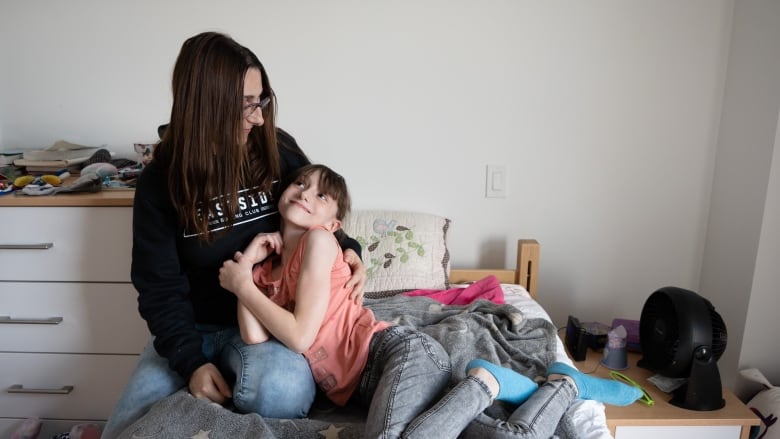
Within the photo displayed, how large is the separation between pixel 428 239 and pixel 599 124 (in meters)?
0.72

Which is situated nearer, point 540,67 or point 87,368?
point 87,368

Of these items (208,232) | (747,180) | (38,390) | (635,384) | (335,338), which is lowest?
(38,390)

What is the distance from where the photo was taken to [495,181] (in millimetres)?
1884

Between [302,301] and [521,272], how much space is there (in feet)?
3.22

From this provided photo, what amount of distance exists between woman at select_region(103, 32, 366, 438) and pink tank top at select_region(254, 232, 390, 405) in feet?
0.13

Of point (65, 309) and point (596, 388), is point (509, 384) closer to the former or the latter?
point (596, 388)

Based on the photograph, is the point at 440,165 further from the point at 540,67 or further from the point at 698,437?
the point at 698,437

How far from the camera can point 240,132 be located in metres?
1.13

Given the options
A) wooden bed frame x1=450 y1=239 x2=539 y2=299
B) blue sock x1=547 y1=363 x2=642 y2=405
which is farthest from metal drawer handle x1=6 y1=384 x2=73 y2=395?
blue sock x1=547 y1=363 x2=642 y2=405

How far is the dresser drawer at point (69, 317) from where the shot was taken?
5.20 feet

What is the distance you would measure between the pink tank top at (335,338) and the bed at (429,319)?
67 millimetres

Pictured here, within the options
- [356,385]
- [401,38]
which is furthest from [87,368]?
[401,38]

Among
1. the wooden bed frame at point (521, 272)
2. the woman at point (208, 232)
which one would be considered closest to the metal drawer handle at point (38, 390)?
the woman at point (208, 232)

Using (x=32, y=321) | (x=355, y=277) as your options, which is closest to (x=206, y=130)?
(x=355, y=277)
